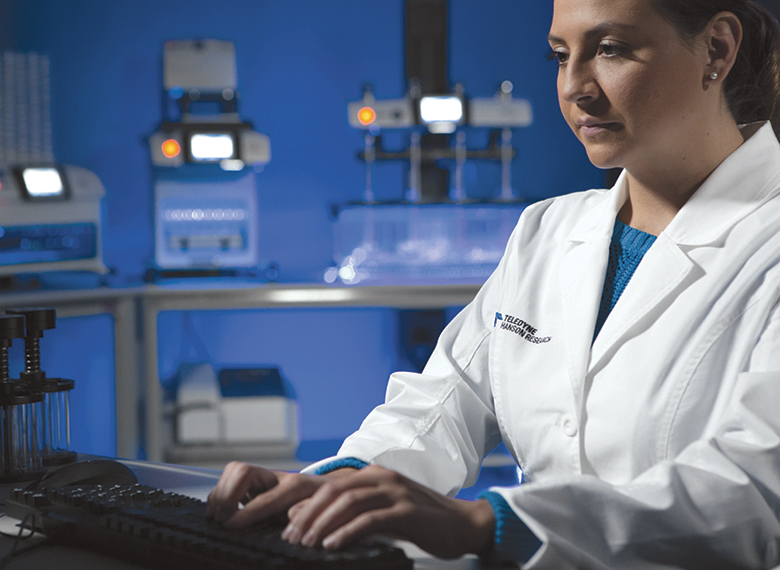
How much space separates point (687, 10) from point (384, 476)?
2.16 feet

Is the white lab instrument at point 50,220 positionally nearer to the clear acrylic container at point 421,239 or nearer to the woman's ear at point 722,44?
the clear acrylic container at point 421,239

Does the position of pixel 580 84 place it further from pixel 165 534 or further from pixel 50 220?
pixel 50 220

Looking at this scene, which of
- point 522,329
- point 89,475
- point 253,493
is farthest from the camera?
point 522,329

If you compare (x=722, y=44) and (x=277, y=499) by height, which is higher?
(x=722, y=44)

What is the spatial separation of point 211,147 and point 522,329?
187cm

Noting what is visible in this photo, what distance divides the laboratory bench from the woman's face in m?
1.58

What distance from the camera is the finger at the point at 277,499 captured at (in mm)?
730

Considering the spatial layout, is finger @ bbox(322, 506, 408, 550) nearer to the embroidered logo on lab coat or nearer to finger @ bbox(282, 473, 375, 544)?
finger @ bbox(282, 473, 375, 544)

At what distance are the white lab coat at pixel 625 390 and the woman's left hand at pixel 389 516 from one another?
0.15ft

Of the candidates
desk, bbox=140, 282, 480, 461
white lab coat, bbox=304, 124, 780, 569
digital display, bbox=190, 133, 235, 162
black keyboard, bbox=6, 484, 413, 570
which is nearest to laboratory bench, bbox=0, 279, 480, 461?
desk, bbox=140, 282, 480, 461

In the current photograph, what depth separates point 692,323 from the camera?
0.94 metres

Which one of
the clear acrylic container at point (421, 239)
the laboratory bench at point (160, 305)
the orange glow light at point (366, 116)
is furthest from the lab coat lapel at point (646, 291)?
the orange glow light at point (366, 116)

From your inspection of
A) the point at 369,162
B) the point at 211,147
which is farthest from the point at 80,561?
the point at 369,162

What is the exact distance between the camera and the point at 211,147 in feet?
9.02
